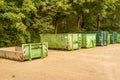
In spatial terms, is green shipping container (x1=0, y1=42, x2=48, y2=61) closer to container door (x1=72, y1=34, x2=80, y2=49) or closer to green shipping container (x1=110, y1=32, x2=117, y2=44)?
container door (x1=72, y1=34, x2=80, y2=49)

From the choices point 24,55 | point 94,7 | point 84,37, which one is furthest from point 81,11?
point 24,55

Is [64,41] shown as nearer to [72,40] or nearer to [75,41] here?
[72,40]

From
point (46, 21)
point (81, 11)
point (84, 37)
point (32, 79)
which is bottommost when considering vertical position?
point (32, 79)

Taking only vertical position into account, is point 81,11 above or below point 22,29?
above

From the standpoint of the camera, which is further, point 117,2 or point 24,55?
point 117,2

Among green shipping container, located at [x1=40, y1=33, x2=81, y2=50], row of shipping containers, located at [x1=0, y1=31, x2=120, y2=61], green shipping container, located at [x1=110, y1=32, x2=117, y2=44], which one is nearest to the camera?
row of shipping containers, located at [x1=0, y1=31, x2=120, y2=61]

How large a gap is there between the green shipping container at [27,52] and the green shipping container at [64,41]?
341 cm

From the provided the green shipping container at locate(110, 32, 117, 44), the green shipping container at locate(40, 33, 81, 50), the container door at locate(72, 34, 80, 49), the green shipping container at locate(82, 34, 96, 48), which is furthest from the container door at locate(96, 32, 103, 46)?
the container door at locate(72, 34, 80, 49)

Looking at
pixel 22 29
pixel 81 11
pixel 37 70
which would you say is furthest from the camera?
pixel 81 11

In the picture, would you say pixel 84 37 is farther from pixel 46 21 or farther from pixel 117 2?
pixel 117 2

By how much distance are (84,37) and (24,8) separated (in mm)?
5509

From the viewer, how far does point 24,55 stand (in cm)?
984

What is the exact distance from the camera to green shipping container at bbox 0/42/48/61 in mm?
9850

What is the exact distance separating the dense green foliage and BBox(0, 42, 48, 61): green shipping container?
14.2 ft
